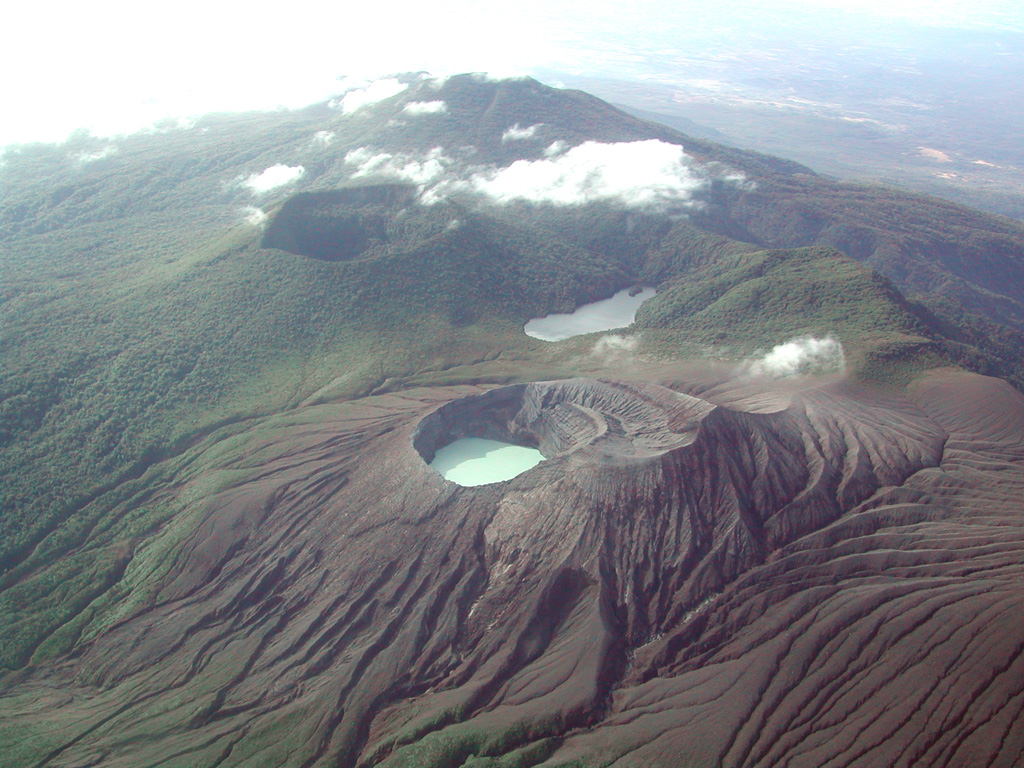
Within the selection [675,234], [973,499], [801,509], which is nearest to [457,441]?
[801,509]

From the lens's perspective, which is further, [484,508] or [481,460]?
[481,460]

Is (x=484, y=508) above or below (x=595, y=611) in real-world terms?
above

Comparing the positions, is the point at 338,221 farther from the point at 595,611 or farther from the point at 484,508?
the point at 595,611

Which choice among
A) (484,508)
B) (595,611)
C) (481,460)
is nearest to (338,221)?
(481,460)

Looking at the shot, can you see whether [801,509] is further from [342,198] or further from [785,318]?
[342,198]

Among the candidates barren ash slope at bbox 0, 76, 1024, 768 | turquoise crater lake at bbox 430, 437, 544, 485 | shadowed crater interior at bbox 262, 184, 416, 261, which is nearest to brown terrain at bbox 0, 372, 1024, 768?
barren ash slope at bbox 0, 76, 1024, 768

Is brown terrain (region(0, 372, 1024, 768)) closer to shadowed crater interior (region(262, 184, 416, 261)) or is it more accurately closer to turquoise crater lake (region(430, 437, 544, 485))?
turquoise crater lake (region(430, 437, 544, 485))
